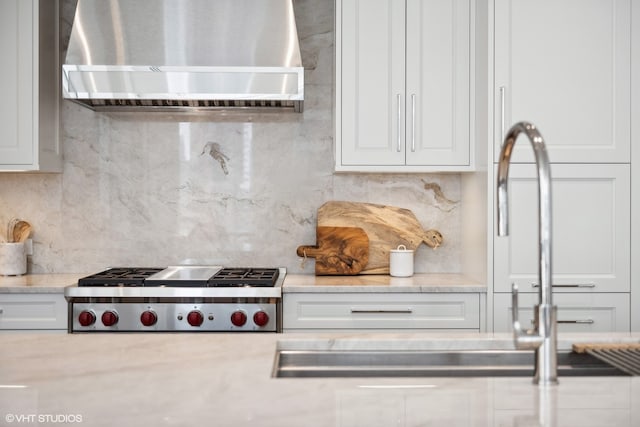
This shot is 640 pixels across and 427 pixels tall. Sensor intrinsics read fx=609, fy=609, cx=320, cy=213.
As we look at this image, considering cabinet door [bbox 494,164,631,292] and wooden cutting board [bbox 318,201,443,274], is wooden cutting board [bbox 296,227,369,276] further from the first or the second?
cabinet door [bbox 494,164,631,292]

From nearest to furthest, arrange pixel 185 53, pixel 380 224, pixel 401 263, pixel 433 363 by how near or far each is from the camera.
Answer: pixel 433 363 → pixel 185 53 → pixel 401 263 → pixel 380 224

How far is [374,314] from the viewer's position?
2787mm

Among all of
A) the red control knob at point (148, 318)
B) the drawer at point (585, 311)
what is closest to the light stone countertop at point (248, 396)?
the red control knob at point (148, 318)

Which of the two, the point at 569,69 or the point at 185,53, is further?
the point at 185,53

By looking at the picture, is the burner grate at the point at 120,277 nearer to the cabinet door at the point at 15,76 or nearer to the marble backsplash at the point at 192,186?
the marble backsplash at the point at 192,186

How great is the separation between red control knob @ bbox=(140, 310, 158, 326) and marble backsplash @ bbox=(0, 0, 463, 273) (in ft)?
2.33

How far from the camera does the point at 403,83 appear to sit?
2967 millimetres

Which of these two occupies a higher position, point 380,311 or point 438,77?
point 438,77

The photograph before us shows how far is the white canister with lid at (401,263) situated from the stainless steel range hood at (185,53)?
3.01ft

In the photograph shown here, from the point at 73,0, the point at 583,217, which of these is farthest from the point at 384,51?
the point at 73,0

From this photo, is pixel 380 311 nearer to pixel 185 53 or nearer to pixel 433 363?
pixel 433 363

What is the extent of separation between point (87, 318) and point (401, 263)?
1517mm

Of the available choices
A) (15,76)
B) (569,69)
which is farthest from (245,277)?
(569,69)

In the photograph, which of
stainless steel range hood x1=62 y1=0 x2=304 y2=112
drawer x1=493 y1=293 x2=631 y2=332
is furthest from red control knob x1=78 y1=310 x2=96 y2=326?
drawer x1=493 y1=293 x2=631 y2=332
